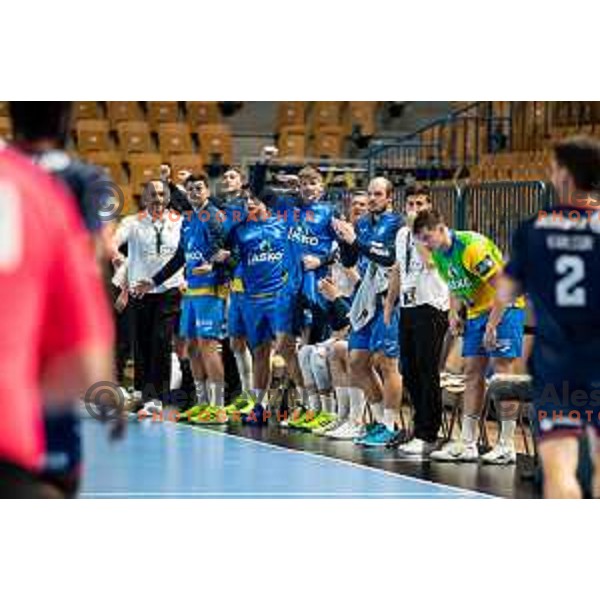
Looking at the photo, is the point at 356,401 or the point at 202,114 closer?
the point at 202,114

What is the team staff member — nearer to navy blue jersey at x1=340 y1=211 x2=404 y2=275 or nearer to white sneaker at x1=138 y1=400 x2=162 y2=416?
navy blue jersey at x1=340 y1=211 x2=404 y2=275

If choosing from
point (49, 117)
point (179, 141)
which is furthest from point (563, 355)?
point (179, 141)

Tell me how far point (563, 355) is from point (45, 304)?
11.5ft

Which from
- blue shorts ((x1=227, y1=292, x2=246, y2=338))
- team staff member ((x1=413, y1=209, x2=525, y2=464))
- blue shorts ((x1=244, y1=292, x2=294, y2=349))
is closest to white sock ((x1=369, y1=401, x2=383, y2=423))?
team staff member ((x1=413, y1=209, x2=525, y2=464))

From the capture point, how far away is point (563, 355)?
7219mm

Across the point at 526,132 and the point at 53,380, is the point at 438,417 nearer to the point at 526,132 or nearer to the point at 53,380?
the point at 526,132

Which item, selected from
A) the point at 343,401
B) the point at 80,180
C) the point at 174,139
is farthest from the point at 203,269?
the point at 80,180

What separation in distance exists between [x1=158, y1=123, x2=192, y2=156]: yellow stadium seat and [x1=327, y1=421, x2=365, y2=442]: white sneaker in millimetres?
2240

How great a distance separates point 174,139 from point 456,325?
198 centimetres

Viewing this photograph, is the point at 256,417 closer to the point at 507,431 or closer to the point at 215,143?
the point at 215,143

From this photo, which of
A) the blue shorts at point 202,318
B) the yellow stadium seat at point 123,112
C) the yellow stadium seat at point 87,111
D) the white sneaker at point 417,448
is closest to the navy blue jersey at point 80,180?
the yellow stadium seat at point 87,111

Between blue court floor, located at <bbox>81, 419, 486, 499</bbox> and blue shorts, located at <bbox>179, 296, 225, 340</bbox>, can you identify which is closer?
blue court floor, located at <bbox>81, 419, 486, 499</bbox>

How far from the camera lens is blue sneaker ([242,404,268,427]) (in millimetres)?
14328

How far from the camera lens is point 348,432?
44.9ft
